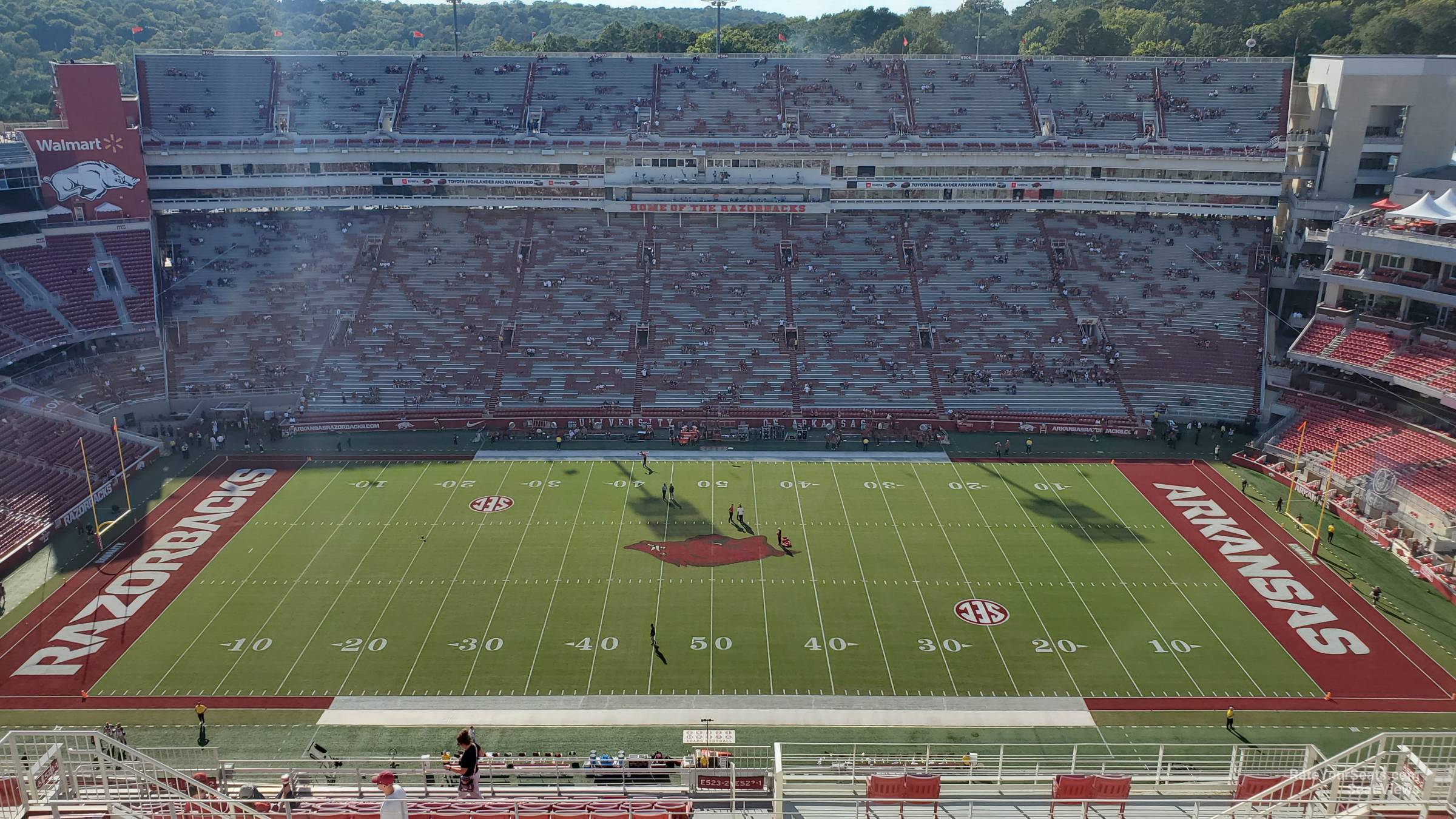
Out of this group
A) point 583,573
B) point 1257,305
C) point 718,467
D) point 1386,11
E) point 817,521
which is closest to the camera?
point 583,573

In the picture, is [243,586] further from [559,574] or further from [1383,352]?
[1383,352]

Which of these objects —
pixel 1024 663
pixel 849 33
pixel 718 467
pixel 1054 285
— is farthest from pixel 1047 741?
pixel 849 33

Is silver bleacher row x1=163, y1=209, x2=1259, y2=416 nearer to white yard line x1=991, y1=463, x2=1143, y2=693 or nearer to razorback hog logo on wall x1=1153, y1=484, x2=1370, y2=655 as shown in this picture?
white yard line x1=991, y1=463, x2=1143, y2=693

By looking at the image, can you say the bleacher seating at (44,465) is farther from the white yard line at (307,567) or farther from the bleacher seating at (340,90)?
the bleacher seating at (340,90)

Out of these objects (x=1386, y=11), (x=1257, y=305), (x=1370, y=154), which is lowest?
(x=1257, y=305)

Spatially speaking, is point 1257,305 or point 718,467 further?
point 1257,305

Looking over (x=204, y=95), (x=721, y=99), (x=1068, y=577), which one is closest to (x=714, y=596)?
(x=1068, y=577)

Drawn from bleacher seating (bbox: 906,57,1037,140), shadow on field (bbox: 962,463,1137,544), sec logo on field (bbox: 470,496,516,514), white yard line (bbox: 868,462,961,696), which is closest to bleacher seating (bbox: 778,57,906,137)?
bleacher seating (bbox: 906,57,1037,140)

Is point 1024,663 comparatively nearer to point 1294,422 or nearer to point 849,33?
point 1294,422

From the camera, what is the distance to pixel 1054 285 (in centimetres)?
4750

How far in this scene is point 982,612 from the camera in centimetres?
2712

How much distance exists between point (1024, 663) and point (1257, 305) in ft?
94.1

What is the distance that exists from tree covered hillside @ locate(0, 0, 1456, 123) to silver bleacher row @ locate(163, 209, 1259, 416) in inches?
908

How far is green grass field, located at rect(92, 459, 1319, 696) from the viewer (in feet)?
80.0
